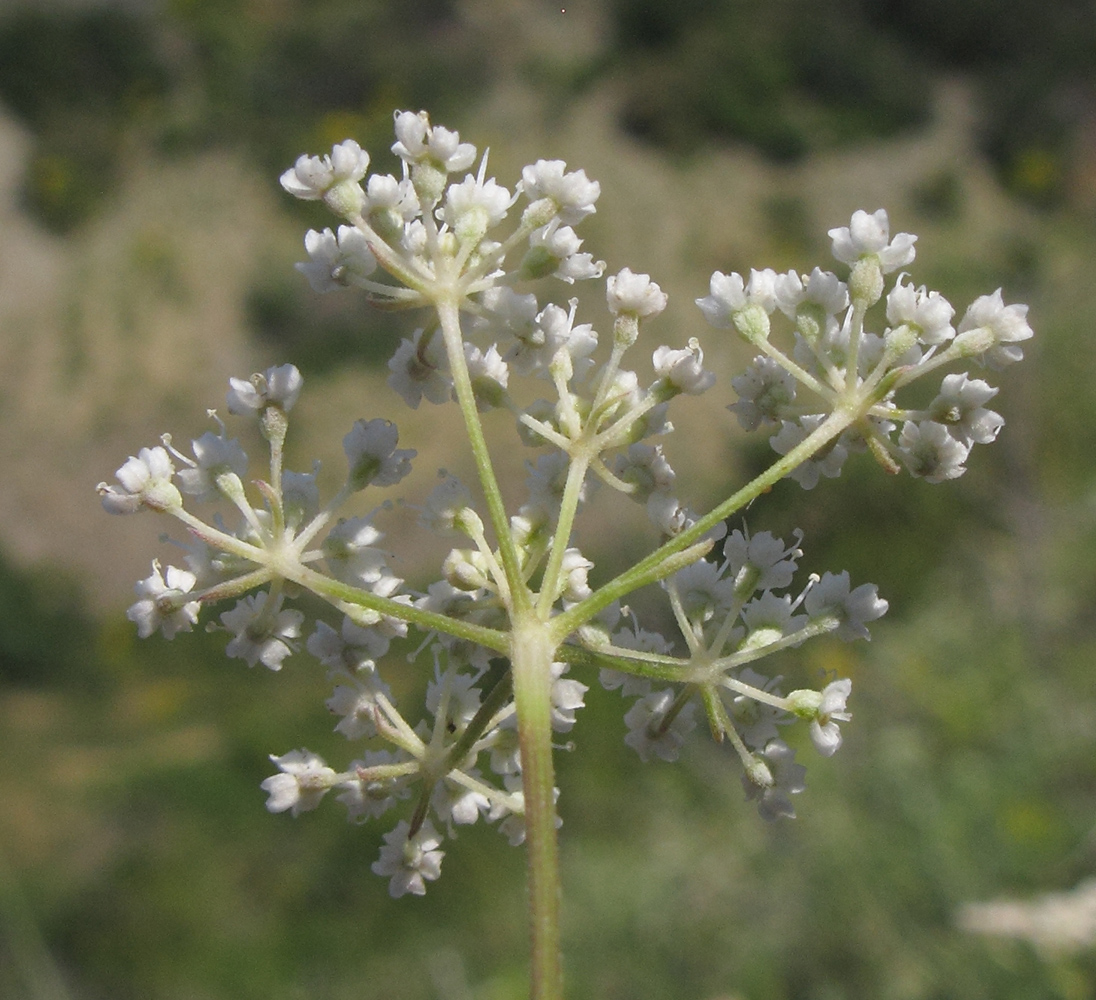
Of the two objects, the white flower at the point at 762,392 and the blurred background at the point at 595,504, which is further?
the blurred background at the point at 595,504

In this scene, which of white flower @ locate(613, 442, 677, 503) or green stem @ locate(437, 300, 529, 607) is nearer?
green stem @ locate(437, 300, 529, 607)

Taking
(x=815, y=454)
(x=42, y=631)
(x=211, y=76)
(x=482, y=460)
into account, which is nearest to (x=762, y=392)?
(x=815, y=454)

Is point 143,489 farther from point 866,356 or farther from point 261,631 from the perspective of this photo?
point 866,356

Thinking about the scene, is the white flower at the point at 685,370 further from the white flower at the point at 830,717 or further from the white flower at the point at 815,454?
the white flower at the point at 830,717

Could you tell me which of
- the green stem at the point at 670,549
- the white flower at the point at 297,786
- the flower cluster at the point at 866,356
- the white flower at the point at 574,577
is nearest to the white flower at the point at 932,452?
the flower cluster at the point at 866,356

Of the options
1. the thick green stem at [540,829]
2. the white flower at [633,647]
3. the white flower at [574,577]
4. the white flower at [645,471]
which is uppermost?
the white flower at [645,471]

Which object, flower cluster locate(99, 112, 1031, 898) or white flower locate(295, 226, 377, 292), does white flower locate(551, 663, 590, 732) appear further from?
white flower locate(295, 226, 377, 292)

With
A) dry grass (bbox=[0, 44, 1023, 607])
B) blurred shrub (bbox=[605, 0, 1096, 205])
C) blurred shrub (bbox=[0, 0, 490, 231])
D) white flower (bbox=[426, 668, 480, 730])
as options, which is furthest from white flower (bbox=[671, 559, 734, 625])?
blurred shrub (bbox=[0, 0, 490, 231])
